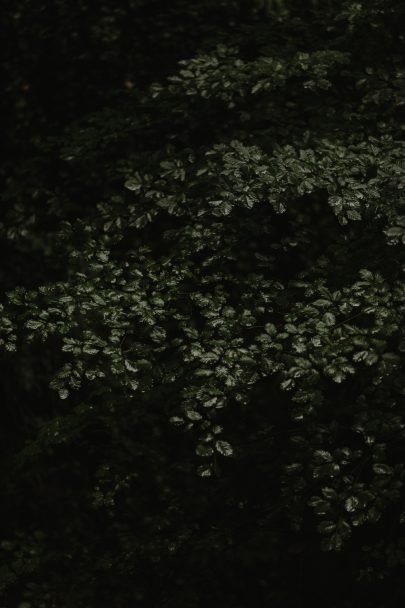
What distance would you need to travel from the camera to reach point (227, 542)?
3.37 metres

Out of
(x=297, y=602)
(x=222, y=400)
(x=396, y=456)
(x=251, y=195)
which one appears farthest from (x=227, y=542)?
(x=251, y=195)

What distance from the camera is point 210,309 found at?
2.62 m

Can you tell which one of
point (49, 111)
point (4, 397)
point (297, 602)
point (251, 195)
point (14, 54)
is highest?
point (14, 54)

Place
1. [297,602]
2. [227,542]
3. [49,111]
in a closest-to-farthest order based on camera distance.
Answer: [227,542], [297,602], [49,111]

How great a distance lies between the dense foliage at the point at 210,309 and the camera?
2.52 metres

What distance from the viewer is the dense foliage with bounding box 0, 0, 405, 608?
2523 mm

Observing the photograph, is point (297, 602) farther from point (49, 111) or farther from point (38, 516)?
point (49, 111)

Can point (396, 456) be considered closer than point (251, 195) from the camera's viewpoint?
No

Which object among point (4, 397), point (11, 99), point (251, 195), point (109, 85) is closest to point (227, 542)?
point (251, 195)

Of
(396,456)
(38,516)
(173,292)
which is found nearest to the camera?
(173,292)

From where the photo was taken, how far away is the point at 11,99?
5090 mm

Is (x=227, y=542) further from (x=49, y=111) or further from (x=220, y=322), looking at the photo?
(x=49, y=111)

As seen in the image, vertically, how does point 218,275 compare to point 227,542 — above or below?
above

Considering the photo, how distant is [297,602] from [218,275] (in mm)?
1711
